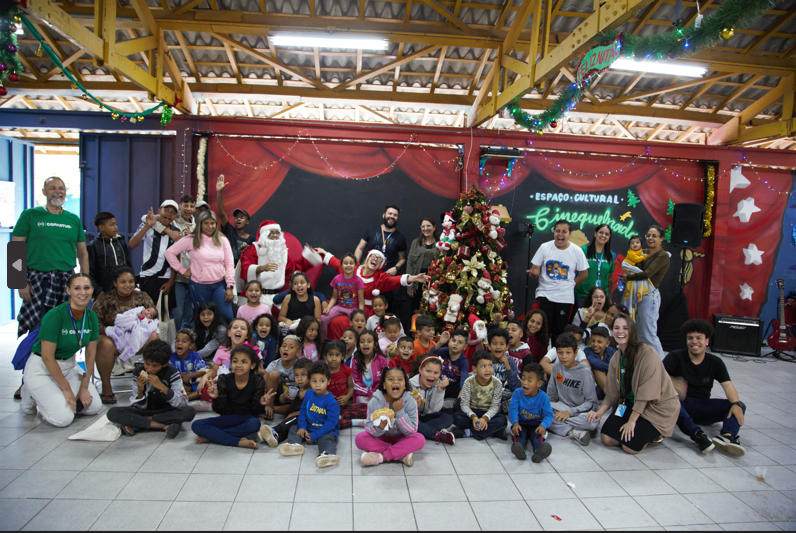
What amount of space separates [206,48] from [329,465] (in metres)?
6.06

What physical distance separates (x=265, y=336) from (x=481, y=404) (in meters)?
2.15

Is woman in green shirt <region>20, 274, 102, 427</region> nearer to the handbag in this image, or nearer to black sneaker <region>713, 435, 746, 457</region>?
the handbag

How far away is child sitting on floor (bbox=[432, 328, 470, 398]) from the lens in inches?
171

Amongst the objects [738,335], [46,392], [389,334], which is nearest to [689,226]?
[738,335]

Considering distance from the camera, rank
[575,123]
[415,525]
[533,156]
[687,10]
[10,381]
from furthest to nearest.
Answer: [575,123]
[533,156]
[687,10]
[10,381]
[415,525]

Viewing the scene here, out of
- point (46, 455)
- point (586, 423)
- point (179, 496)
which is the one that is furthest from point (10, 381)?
point (586, 423)

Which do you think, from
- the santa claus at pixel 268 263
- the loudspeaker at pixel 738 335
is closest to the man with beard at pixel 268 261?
the santa claus at pixel 268 263

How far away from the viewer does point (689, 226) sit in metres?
6.67

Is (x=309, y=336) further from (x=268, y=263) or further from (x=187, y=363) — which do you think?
(x=268, y=263)

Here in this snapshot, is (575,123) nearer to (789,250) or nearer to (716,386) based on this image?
(789,250)

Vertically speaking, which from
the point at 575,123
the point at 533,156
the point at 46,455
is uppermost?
the point at 575,123

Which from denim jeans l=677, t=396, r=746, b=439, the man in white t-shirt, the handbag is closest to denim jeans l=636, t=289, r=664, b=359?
the man in white t-shirt

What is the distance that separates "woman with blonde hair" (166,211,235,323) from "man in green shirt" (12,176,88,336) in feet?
3.31

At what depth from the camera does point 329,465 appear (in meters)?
3.26
